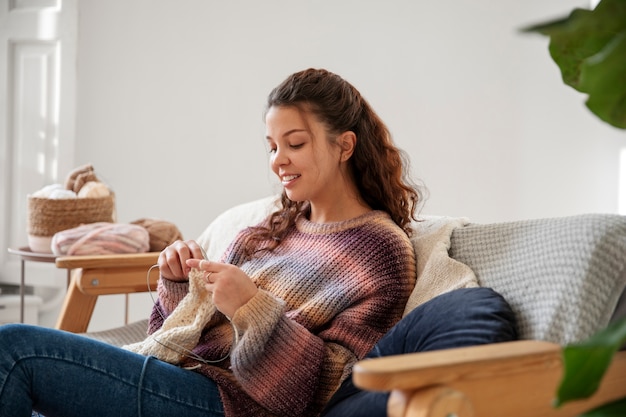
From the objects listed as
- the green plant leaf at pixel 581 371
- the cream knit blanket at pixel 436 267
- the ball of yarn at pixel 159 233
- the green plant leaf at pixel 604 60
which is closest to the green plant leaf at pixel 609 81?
the green plant leaf at pixel 604 60

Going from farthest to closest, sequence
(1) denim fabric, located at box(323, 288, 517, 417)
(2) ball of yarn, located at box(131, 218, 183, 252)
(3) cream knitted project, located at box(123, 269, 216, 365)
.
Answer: (2) ball of yarn, located at box(131, 218, 183, 252) → (3) cream knitted project, located at box(123, 269, 216, 365) → (1) denim fabric, located at box(323, 288, 517, 417)

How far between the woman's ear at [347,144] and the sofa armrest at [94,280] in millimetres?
723

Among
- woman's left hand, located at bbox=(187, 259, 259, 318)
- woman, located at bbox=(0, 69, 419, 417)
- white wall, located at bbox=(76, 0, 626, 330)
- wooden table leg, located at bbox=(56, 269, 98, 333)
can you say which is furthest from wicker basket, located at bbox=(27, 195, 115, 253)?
woman's left hand, located at bbox=(187, 259, 259, 318)

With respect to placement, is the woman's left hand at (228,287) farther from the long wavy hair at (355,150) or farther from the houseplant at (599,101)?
the houseplant at (599,101)

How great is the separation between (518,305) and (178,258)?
0.67m

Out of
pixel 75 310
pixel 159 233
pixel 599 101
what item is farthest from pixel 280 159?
pixel 599 101

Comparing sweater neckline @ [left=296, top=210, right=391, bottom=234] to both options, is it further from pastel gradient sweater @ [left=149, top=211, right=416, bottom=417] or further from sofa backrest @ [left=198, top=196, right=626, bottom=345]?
sofa backrest @ [left=198, top=196, right=626, bottom=345]

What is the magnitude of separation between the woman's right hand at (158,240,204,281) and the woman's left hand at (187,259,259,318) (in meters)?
0.17

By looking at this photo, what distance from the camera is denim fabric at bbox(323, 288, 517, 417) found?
125cm

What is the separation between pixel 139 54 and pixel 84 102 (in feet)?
0.97

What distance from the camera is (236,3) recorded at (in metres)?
3.24

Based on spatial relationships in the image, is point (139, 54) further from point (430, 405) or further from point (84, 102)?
point (430, 405)

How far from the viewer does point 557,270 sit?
1.33 metres

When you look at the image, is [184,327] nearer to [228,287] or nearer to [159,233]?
[228,287]
